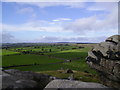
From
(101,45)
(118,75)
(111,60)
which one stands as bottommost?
(118,75)

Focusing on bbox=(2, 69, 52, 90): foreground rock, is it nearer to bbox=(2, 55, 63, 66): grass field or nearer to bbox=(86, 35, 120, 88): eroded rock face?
bbox=(86, 35, 120, 88): eroded rock face

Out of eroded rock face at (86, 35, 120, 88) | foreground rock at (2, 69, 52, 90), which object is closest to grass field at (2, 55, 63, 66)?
foreground rock at (2, 69, 52, 90)

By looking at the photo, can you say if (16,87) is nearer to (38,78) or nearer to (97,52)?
(38,78)

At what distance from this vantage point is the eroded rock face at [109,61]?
1781 centimetres

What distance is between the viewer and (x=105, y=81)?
20422mm

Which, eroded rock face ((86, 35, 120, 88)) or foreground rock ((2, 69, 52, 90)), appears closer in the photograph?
foreground rock ((2, 69, 52, 90))


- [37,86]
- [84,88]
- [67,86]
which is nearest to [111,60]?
[84,88]

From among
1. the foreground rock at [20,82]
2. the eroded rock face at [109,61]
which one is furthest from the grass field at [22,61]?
the eroded rock face at [109,61]

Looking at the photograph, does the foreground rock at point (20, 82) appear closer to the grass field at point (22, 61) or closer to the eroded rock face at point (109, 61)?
the eroded rock face at point (109, 61)

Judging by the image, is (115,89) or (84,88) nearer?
(84,88)

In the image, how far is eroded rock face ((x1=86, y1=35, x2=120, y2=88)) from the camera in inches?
701

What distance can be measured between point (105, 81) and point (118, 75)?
3.46 meters

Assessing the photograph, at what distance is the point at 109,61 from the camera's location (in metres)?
18.8

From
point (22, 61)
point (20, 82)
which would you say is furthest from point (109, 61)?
point (22, 61)
